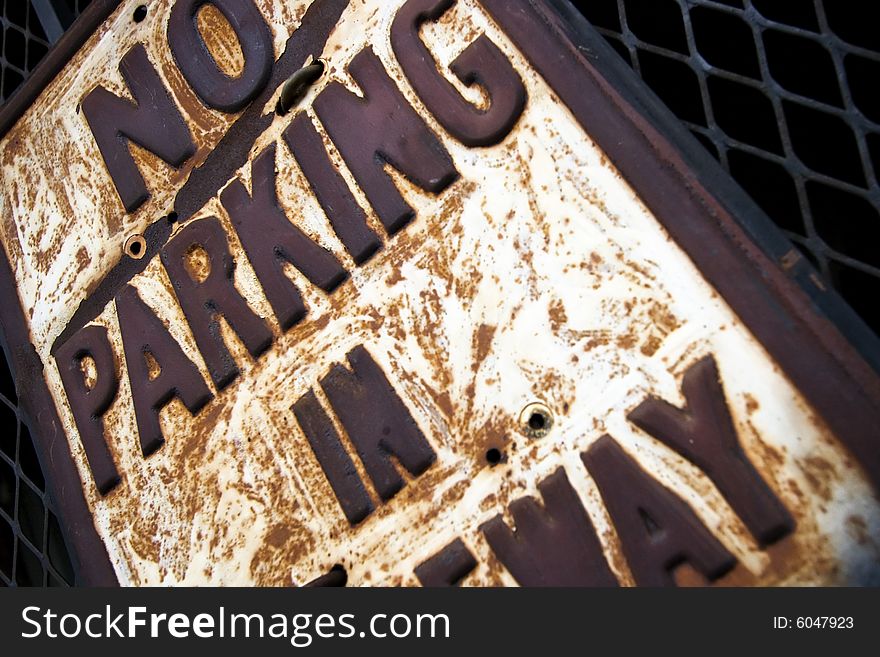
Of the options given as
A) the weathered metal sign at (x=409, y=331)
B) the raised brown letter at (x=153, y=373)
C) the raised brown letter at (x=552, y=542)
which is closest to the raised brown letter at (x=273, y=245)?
the weathered metal sign at (x=409, y=331)

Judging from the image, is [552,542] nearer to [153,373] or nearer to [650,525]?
[650,525]

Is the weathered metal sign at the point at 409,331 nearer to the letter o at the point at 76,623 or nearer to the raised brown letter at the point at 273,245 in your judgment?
the raised brown letter at the point at 273,245

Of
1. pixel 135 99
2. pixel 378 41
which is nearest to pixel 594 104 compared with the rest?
pixel 378 41

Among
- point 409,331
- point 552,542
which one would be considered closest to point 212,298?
point 409,331

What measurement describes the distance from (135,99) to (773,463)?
2.61 feet

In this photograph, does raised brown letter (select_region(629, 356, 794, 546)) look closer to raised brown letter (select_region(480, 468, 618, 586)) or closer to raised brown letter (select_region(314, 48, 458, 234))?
raised brown letter (select_region(480, 468, 618, 586))

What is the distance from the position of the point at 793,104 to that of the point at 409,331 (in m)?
0.42

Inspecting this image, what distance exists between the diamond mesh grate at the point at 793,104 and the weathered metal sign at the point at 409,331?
0.46ft

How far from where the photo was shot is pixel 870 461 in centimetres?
57

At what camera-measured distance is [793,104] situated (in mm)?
770

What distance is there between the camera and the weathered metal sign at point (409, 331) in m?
0.62

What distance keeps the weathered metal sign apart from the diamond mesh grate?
14 centimetres

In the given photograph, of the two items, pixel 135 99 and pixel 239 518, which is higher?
pixel 135 99

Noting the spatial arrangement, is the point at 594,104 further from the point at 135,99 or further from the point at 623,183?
the point at 135,99
